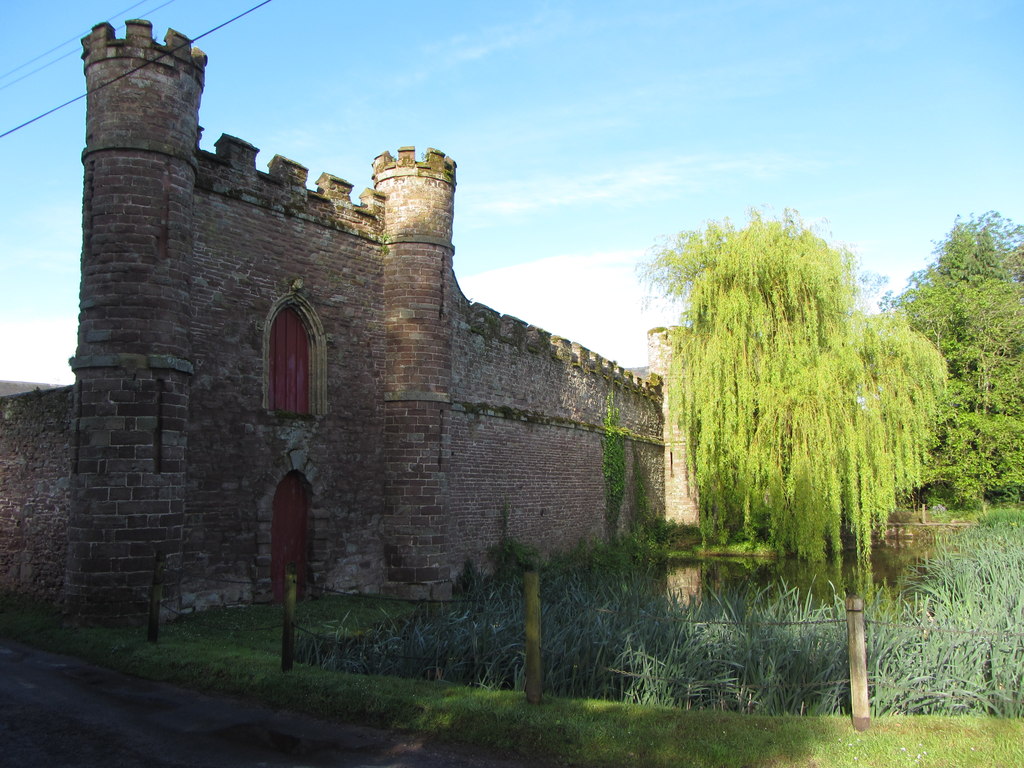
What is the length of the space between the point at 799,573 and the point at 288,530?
12359 mm

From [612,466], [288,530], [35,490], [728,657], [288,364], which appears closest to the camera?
[728,657]

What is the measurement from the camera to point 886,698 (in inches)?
264

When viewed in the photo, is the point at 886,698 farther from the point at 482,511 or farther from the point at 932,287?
the point at 932,287

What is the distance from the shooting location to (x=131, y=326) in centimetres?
1001

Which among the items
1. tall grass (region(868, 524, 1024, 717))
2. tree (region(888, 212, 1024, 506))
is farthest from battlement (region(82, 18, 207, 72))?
tree (region(888, 212, 1024, 506))

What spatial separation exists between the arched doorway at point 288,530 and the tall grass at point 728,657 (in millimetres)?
3118

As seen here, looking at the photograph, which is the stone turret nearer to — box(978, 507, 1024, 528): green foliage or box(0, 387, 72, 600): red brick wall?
box(978, 507, 1024, 528): green foliage

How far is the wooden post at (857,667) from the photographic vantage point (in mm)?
6172

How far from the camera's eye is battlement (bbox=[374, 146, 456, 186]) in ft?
45.5

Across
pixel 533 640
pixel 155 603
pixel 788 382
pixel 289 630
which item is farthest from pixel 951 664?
pixel 788 382

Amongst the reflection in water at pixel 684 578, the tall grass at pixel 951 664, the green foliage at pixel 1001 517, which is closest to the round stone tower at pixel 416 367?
the reflection in water at pixel 684 578

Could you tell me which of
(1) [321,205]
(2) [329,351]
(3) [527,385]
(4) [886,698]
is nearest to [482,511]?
(3) [527,385]

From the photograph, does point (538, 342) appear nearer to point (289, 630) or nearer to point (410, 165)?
point (410, 165)

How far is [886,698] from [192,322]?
9.12 m
